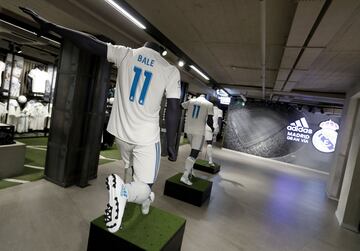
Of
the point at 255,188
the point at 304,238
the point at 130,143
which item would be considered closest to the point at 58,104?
the point at 130,143

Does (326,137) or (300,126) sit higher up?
(300,126)

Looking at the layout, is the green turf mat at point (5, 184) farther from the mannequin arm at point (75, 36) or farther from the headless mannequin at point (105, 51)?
the mannequin arm at point (75, 36)

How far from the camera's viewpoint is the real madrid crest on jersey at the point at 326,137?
30.5ft

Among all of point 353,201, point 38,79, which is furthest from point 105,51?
point 38,79

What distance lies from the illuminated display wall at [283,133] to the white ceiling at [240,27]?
18.9ft

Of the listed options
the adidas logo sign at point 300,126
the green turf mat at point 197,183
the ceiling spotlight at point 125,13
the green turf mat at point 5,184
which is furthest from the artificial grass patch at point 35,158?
the adidas logo sign at point 300,126

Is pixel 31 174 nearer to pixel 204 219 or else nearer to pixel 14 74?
pixel 204 219

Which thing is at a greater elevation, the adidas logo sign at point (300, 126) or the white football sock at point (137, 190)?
the adidas logo sign at point (300, 126)

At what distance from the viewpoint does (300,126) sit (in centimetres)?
993

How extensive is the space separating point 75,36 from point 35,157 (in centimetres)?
408

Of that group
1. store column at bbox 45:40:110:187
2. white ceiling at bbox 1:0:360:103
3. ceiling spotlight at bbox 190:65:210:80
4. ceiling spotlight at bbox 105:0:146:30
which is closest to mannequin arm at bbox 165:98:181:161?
white ceiling at bbox 1:0:360:103

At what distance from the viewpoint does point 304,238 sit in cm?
309

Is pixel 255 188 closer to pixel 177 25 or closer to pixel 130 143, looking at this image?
pixel 177 25

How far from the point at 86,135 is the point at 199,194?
2081 mm
